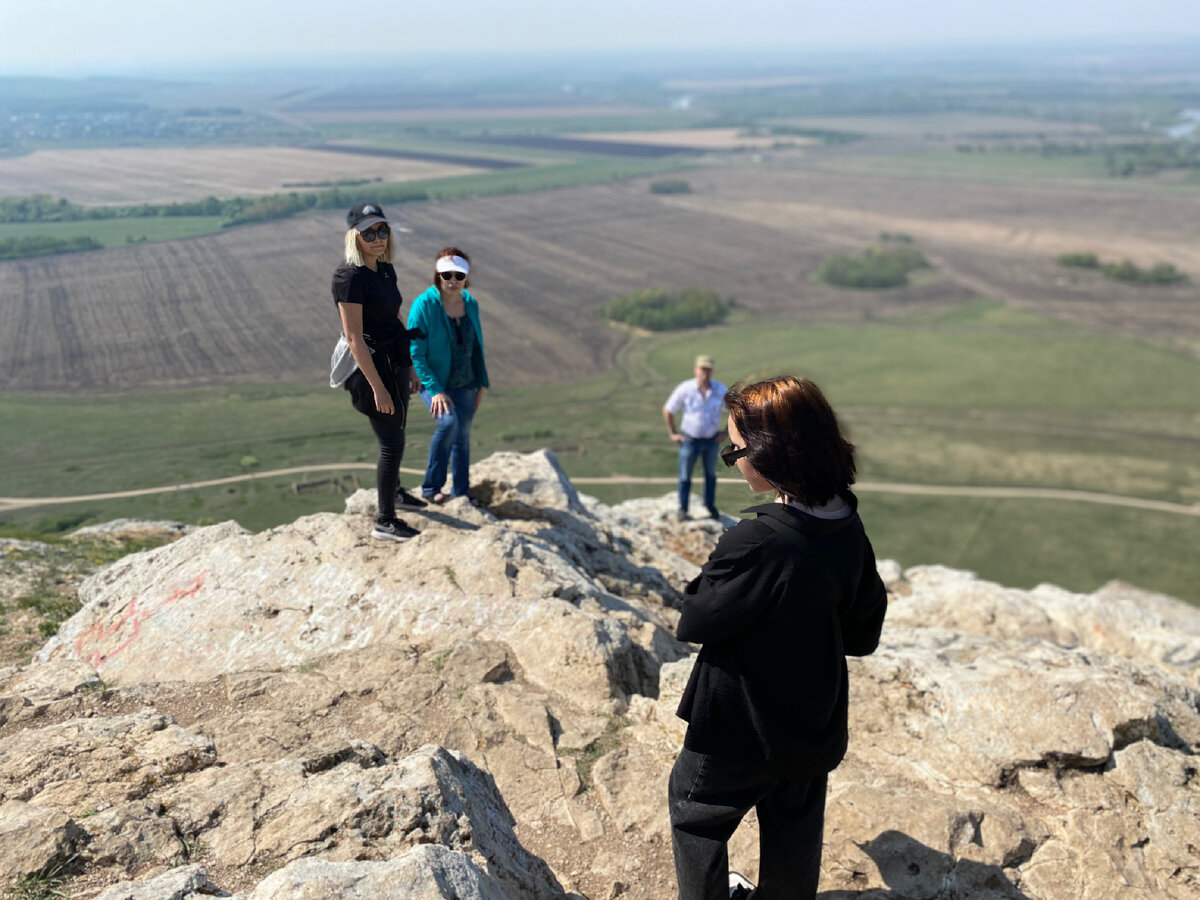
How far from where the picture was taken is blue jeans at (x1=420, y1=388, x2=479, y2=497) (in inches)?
332

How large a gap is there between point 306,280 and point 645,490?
63.8 feet

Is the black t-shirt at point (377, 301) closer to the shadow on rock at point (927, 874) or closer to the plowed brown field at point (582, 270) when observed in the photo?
the plowed brown field at point (582, 270)

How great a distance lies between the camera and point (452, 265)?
7.70 metres

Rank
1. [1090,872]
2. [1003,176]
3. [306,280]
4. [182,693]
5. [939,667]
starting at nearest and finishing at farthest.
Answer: [1090,872] < [182,693] < [939,667] < [306,280] < [1003,176]

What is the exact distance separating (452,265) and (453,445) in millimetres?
2150

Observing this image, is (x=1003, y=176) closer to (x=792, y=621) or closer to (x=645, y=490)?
(x=645, y=490)

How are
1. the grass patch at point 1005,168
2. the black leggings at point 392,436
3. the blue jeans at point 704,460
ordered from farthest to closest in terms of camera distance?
1. the grass patch at point 1005,168
2. the blue jeans at point 704,460
3. the black leggings at point 392,436

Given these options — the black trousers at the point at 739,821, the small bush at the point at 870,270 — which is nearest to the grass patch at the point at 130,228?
the black trousers at the point at 739,821

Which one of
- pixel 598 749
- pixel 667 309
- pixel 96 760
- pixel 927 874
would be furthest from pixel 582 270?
pixel 96 760

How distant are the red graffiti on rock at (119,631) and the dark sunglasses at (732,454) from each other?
6.09 metres

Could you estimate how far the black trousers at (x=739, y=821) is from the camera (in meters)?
3.41

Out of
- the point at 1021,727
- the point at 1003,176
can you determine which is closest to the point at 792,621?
the point at 1021,727

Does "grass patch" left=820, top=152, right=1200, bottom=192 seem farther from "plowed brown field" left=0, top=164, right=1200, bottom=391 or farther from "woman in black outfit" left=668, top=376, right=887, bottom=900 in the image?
"woman in black outfit" left=668, top=376, right=887, bottom=900

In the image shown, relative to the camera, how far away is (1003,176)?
139 meters
